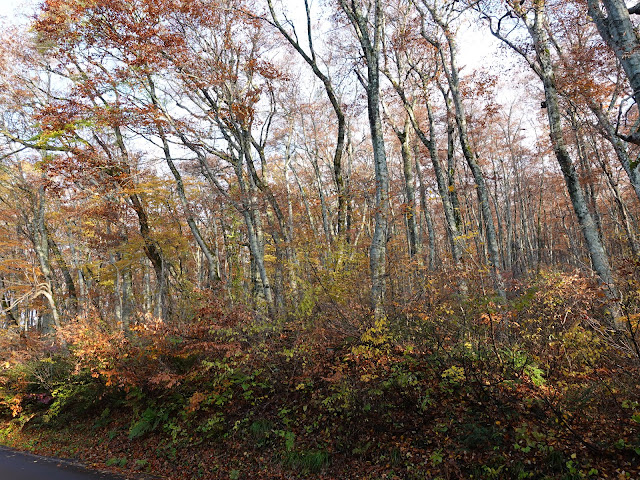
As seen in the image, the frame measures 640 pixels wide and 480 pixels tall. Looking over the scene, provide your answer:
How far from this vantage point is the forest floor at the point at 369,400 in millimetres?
3971

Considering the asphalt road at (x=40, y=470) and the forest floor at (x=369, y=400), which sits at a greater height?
the forest floor at (x=369, y=400)

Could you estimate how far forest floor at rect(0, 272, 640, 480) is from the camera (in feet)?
13.0

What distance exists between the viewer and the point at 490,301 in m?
4.54

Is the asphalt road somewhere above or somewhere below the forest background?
below

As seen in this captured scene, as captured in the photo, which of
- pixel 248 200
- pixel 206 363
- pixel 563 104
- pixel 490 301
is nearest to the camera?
pixel 490 301

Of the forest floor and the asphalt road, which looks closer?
the forest floor

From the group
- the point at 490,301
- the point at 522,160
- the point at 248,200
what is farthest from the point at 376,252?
the point at 522,160

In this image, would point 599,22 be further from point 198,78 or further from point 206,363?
point 198,78

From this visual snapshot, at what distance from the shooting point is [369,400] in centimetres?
544

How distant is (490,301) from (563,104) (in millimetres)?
10973

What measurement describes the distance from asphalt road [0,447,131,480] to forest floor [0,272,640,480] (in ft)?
1.26

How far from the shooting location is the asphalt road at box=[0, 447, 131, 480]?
20.2 ft

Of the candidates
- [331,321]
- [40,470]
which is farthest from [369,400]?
[40,470]

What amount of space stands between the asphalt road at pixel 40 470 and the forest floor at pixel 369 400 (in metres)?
0.38
